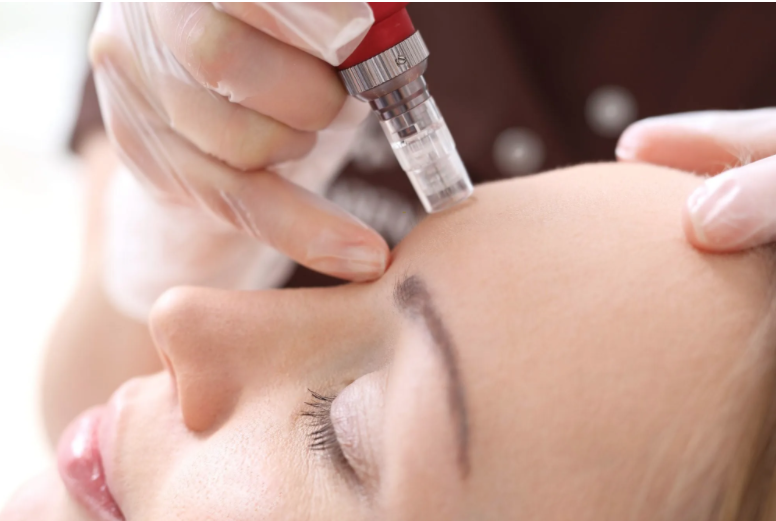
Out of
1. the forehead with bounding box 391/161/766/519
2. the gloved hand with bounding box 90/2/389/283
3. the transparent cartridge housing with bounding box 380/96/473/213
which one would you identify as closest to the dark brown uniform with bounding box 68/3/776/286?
the gloved hand with bounding box 90/2/389/283

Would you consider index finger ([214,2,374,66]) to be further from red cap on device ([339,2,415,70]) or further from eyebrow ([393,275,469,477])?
eyebrow ([393,275,469,477])

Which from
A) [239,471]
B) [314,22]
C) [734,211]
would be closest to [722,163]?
[734,211]

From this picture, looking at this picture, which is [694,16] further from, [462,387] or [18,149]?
[18,149]

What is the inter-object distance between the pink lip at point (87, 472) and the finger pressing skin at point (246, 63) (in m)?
0.39

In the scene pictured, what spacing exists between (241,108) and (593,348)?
16.5 inches

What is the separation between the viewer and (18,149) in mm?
1450

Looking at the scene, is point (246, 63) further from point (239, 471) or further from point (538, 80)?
point (538, 80)

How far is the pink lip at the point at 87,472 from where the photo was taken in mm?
620

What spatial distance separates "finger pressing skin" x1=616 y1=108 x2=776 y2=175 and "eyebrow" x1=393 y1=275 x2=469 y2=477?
1.36 feet

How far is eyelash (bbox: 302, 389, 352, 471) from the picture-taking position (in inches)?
21.6

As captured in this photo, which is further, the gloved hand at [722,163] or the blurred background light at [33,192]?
the blurred background light at [33,192]

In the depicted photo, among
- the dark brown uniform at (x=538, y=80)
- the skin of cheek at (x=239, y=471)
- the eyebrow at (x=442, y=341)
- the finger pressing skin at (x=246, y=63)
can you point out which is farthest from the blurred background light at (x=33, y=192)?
the eyebrow at (x=442, y=341)

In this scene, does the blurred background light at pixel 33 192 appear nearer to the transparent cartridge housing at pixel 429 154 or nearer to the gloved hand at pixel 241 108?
the gloved hand at pixel 241 108

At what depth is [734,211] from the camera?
0.51 metres
